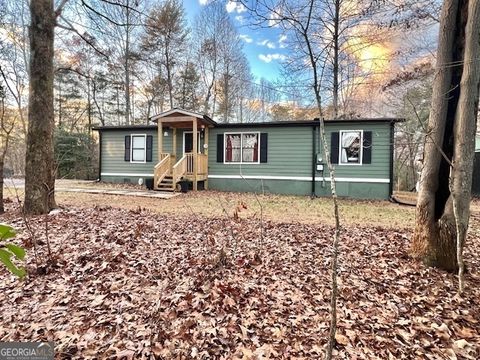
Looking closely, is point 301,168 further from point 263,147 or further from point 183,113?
point 183,113

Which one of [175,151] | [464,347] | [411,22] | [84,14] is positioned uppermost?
[84,14]

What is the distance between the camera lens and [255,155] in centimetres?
1262

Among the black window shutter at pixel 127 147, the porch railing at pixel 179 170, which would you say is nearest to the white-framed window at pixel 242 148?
the porch railing at pixel 179 170

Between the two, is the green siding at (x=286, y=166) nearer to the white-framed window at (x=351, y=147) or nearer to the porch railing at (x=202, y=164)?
the white-framed window at (x=351, y=147)

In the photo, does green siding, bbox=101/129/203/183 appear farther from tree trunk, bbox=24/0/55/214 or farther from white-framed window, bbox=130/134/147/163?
tree trunk, bbox=24/0/55/214

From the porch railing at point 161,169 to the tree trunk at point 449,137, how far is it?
10064 mm

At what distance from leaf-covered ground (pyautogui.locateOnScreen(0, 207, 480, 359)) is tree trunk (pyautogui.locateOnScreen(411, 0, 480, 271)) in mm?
416

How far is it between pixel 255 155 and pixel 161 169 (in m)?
4.24

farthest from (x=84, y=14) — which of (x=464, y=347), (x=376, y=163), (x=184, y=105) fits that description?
(x=184, y=105)

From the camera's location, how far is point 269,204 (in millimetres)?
9203

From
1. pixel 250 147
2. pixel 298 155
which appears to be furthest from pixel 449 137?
pixel 250 147

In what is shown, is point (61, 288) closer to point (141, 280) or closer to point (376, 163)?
point (141, 280)

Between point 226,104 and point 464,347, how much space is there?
21.1 m

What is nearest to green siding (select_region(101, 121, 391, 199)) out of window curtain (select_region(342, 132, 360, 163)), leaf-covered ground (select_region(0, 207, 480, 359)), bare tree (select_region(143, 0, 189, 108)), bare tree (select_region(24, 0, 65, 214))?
window curtain (select_region(342, 132, 360, 163))
